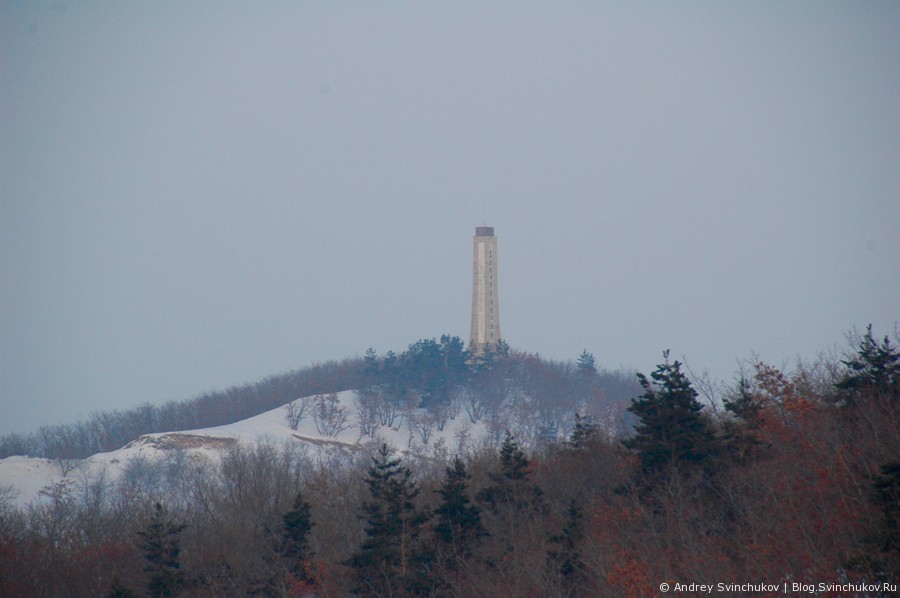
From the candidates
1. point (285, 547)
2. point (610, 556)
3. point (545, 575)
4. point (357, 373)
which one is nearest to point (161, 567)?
point (285, 547)

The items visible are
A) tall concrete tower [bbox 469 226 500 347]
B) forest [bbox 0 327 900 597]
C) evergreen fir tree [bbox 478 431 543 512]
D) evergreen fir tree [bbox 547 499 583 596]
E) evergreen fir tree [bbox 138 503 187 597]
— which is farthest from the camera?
tall concrete tower [bbox 469 226 500 347]

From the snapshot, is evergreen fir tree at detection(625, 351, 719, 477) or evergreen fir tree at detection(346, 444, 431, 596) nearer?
evergreen fir tree at detection(346, 444, 431, 596)

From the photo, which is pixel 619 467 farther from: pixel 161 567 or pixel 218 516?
pixel 218 516

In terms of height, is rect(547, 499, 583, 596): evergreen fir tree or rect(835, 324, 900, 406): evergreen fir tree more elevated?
rect(835, 324, 900, 406): evergreen fir tree

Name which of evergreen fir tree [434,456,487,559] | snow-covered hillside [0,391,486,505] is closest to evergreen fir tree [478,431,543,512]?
evergreen fir tree [434,456,487,559]

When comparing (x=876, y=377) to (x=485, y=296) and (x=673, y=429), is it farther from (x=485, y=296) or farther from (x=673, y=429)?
(x=485, y=296)

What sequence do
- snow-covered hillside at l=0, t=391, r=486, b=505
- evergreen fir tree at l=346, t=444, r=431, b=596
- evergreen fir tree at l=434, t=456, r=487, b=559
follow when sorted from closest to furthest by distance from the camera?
evergreen fir tree at l=346, t=444, r=431, b=596, evergreen fir tree at l=434, t=456, r=487, b=559, snow-covered hillside at l=0, t=391, r=486, b=505

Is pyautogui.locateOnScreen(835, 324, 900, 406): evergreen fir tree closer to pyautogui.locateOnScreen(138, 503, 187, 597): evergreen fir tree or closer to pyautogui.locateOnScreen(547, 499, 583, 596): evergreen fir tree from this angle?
pyautogui.locateOnScreen(547, 499, 583, 596): evergreen fir tree
